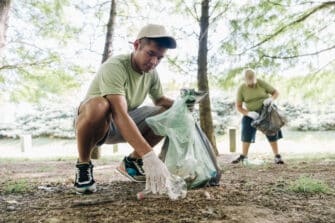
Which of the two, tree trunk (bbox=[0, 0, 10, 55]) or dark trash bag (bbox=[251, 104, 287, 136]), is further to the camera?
dark trash bag (bbox=[251, 104, 287, 136])

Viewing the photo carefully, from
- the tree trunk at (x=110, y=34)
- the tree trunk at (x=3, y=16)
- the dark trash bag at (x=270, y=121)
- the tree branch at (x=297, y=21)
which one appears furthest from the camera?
the tree trunk at (x=110, y=34)

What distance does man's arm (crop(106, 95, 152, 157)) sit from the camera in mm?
1852

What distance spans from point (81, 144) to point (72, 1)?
447cm

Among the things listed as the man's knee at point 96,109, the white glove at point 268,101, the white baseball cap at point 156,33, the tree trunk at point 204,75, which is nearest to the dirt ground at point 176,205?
the man's knee at point 96,109

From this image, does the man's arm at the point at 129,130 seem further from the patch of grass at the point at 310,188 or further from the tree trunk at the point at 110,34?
the tree trunk at the point at 110,34

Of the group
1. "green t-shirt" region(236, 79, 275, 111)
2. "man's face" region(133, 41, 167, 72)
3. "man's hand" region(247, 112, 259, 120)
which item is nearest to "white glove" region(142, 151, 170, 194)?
"man's face" region(133, 41, 167, 72)

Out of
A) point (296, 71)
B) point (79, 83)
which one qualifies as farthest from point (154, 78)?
point (79, 83)

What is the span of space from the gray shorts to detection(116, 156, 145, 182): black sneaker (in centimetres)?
18

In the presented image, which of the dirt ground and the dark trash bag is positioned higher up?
the dark trash bag

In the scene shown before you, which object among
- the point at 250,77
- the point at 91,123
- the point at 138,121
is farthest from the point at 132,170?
the point at 250,77

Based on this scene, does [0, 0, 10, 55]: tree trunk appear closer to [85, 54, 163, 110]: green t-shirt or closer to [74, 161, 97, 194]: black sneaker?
[85, 54, 163, 110]: green t-shirt

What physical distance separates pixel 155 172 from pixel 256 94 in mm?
2838

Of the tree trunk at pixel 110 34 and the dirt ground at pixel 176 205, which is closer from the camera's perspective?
the dirt ground at pixel 176 205

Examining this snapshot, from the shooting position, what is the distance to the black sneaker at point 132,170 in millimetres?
2477
